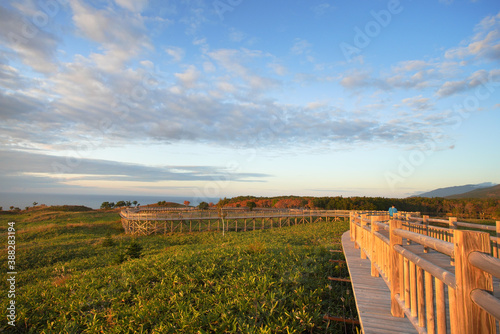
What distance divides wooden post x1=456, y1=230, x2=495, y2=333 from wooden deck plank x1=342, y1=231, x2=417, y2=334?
1.73 metres

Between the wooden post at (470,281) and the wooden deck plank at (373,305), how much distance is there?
1.73 meters

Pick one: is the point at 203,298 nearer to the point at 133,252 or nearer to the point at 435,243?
the point at 435,243

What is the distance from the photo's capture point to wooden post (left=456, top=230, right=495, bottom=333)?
162 cm

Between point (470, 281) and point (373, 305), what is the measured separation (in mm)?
2652

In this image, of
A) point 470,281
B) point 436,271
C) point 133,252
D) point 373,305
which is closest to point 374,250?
point 373,305

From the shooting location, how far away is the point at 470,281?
1.67 meters

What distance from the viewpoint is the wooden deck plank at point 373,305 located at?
322 cm

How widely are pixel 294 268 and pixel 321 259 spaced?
1634mm

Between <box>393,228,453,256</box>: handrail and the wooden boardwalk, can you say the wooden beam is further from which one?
<box>393,228,453,256</box>: handrail

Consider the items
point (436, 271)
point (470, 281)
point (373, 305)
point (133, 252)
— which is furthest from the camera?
point (133, 252)

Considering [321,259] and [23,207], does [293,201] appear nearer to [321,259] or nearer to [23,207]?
[321,259]

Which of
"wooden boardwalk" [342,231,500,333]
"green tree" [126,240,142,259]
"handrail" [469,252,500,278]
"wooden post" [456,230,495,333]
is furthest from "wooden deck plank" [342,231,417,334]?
"green tree" [126,240,142,259]

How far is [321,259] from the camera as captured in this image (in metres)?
8.52

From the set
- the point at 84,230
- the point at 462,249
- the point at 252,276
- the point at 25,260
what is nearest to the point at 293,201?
the point at 84,230
